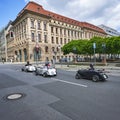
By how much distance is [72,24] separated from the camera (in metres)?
87.2

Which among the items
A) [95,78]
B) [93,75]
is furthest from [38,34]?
[95,78]

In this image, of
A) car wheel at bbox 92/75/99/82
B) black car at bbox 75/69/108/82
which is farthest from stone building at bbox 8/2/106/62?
car wheel at bbox 92/75/99/82

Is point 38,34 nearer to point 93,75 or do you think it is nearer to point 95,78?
point 93,75

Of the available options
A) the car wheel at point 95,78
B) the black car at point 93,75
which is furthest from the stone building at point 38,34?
the car wheel at point 95,78

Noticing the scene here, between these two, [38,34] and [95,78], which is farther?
[38,34]

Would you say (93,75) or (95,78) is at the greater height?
(93,75)

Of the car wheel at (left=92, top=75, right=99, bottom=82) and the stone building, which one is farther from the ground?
the stone building

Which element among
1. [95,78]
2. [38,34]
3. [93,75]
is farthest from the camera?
[38,34]

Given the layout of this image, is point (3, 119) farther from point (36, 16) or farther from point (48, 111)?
point (36, 16)

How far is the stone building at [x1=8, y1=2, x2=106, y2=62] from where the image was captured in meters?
64.0

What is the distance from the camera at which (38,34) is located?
67.4m

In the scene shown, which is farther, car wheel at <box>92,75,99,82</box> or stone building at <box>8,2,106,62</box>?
stone building at <box>8,2,106,62</box>

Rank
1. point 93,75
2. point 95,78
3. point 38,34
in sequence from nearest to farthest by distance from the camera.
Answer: point 95,78, point 93,75, point 38,34

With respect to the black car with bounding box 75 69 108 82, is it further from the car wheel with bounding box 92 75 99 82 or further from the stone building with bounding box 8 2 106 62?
the stone building with bounding box 8 2 106 62
